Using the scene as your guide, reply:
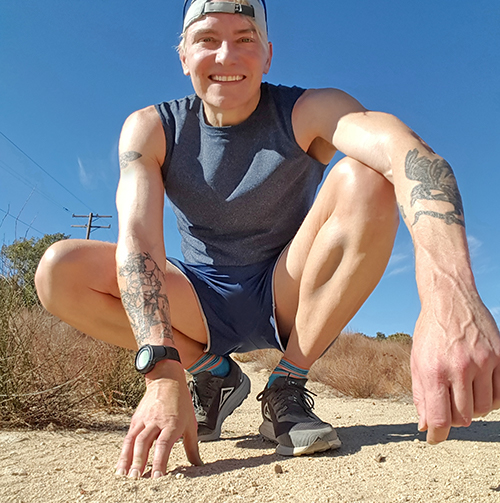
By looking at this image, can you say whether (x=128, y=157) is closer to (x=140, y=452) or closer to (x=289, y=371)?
(x=289, y=371)

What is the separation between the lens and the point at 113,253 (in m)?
2.18

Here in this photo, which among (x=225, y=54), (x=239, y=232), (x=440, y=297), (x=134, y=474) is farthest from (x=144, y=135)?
(x=440, y=297)

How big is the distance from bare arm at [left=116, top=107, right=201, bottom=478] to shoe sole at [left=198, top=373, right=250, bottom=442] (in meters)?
0.66

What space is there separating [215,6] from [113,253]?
1.27 meters

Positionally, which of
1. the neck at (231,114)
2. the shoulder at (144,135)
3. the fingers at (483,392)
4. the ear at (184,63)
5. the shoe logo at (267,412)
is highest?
the ear at (184,63)

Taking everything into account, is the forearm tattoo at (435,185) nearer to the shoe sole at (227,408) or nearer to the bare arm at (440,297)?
the bare arm at (440,297)

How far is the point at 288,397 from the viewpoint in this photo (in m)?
1.92

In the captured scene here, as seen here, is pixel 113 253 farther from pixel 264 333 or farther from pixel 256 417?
pixel 256 417

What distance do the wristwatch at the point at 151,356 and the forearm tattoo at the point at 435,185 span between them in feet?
2.89

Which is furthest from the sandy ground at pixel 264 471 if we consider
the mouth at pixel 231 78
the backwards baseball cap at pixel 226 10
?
the backwards baseball cap at pixel 226 10

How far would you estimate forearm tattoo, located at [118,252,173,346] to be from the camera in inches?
65.2

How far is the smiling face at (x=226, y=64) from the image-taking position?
85.6 inches

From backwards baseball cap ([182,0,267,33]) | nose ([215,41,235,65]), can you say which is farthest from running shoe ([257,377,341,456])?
backwards baseball cap ([182,0,267,33])

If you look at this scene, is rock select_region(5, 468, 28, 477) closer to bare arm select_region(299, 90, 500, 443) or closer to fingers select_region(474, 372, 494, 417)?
bare arm select_region(299, 90, 500, 443)
